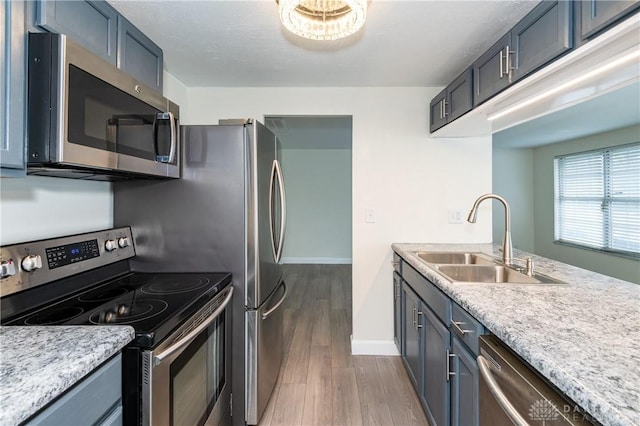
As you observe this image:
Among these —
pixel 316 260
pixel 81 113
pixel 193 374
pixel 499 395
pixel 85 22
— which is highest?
pixel 85 22

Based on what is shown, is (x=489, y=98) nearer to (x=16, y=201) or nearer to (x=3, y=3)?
(x=3, y=3)

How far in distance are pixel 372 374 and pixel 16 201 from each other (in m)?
2.34

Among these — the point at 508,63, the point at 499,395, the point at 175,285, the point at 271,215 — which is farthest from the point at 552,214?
the point at 175,285

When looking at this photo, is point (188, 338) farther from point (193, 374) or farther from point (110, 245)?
point (110, 245)

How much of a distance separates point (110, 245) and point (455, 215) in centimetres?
245

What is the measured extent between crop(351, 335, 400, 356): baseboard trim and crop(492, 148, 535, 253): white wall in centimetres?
438

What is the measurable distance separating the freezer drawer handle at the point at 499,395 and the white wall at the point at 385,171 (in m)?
1.58

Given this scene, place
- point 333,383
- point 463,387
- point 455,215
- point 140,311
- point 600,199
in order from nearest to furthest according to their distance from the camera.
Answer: point 140,311
point 463,387
point 333,383
point 455,215
point 600,199

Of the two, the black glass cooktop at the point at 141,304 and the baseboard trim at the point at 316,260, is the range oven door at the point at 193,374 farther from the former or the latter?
the baseboard trim at the point at 316,260

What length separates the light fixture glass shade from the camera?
120cm

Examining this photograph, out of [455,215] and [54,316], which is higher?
[455,215]

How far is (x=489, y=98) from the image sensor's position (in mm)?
1594

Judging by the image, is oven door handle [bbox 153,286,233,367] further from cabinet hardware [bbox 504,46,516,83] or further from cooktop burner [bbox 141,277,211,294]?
cabinet hardware [bbox 504,46,516,83]

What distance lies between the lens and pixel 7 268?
1056 millimetres
